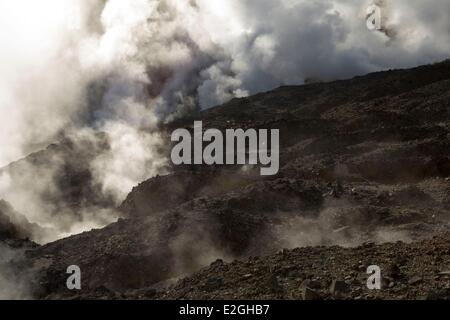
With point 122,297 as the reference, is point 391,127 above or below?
above

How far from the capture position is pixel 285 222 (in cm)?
1577

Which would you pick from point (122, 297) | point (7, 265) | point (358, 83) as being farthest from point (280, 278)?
point (358, 83)

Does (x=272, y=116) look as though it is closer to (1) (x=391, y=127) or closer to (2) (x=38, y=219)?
(1) (x=391, y=127)

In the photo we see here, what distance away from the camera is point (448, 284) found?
8828 mm

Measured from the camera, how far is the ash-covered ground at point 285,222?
32.0 feet

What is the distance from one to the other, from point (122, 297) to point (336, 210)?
865 centimetres

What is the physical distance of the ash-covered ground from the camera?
974 centimetres

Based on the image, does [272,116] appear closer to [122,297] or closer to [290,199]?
[290,199]

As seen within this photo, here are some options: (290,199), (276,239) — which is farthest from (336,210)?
(276,239)
